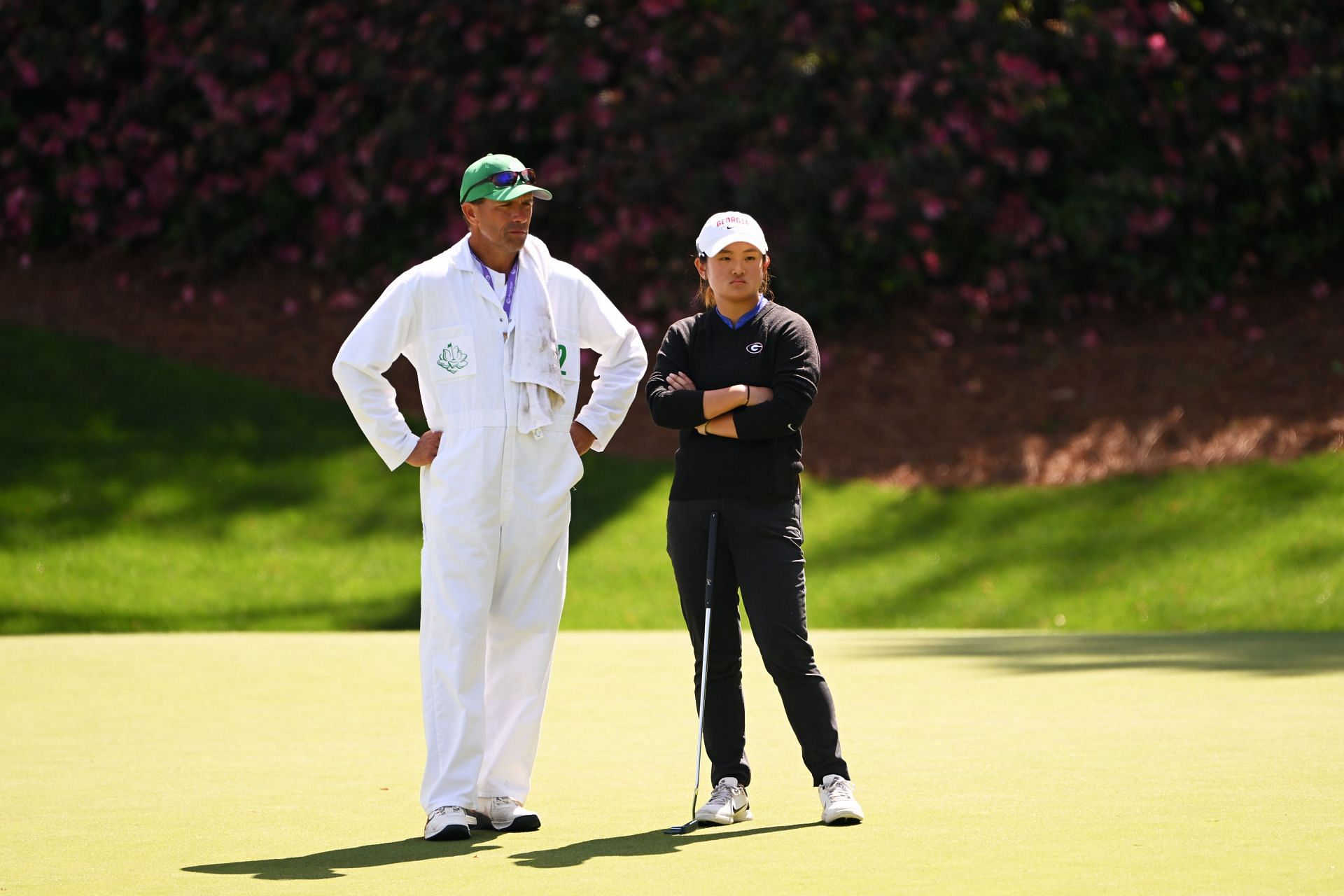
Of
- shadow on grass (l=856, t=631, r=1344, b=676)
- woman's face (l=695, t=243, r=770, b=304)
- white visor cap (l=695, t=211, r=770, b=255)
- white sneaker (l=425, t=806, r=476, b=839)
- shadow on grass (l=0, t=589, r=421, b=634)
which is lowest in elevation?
white sneaker (l=425, t=806, r=476, b=839)

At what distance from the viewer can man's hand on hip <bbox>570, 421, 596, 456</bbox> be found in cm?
600

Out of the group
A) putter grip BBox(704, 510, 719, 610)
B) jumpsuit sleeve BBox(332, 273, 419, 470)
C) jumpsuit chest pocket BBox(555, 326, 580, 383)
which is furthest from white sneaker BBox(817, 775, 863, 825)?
jumpsuit sleeve BBox(332, 273, 419, 470)

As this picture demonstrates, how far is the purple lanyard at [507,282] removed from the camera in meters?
5.80

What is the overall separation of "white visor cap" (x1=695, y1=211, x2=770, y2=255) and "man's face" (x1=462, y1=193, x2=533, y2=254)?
560mm

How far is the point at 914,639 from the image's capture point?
1173 centimetres

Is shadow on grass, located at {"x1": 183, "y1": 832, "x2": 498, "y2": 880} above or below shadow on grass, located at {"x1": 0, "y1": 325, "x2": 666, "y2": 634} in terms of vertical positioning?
below

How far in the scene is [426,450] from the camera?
5.73 metres

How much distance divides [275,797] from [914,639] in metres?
6.23

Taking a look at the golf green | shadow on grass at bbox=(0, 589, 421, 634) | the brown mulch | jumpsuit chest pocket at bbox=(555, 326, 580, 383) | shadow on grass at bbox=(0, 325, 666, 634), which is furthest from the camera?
the brown mulch

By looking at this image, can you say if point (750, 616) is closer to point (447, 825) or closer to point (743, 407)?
point (743, 407)

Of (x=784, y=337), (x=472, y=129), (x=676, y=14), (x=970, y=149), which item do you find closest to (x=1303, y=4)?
(x=970, y=149)

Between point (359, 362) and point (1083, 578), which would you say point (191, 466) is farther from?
point (359, 362)

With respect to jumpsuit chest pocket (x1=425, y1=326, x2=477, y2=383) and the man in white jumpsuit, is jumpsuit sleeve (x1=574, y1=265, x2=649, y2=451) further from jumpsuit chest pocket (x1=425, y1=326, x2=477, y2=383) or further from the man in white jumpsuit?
jumpsuit chest pocket (x1=425, y1=326, x2=477, y2=383)

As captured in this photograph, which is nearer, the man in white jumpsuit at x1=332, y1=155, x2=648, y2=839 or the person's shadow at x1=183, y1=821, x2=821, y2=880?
the person's shadow at x1=183, y1=821, x2=821, y2=880
